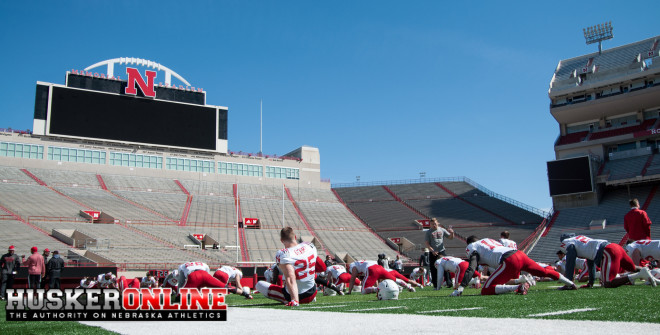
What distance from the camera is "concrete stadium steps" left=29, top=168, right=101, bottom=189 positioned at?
4169 cm

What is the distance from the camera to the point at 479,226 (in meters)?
42.8

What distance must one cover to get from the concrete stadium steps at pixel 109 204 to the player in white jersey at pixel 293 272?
32.2 meters

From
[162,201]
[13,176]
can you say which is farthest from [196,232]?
[13,176]

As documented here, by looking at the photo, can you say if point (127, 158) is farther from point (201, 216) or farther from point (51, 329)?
point (51, 329)

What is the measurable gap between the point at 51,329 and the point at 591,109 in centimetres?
4274

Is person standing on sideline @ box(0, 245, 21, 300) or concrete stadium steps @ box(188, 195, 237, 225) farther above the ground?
concrete stadium steps @ box(188, 195, 237, 225)

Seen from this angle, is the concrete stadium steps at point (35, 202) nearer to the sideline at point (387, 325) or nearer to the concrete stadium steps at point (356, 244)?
the concrete stadium steps at point (356, 244)

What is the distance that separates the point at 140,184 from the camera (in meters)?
45.4

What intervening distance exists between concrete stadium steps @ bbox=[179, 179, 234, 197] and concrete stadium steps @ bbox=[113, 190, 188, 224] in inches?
79.9

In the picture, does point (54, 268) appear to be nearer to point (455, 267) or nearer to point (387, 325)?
point (455, 267)

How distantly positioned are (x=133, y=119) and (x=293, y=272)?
129ft

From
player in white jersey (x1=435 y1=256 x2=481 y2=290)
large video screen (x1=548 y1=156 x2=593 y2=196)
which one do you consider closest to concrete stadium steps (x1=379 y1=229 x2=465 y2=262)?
large video screen (x1=548 y1=156 x2=593 y2=196)

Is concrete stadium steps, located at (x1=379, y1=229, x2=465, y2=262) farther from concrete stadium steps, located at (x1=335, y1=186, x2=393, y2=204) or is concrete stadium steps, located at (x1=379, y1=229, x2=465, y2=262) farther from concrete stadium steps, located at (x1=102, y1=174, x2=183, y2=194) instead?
concrete stadium steps, located at (x1=102, y1=174, x2=183, y2=194)

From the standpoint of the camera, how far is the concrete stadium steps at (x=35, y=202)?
35.1 m
